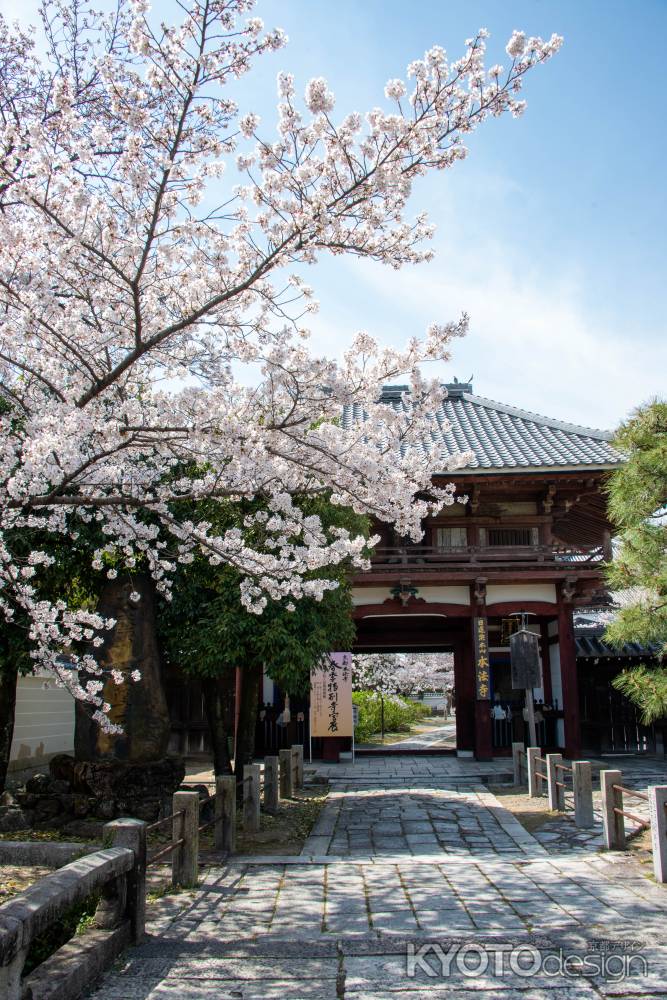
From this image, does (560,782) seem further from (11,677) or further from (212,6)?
(212,6)

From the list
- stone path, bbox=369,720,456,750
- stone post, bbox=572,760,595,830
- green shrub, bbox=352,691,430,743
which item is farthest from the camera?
green shrub, bbox=352,691,430,743

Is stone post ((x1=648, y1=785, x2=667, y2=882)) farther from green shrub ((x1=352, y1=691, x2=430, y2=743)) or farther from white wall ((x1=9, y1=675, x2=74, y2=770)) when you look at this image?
green shrub ((x1=352, y1=691, x2=430, y2=743))

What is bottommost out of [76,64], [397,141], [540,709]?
[540,709]

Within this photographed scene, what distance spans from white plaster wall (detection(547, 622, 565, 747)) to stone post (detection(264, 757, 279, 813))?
8.49 meters

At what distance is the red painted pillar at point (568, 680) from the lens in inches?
659

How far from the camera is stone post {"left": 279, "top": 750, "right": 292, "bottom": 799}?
1262cm

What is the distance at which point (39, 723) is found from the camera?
17.8 metres

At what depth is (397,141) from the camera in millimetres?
5258

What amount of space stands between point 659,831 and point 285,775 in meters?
7.15

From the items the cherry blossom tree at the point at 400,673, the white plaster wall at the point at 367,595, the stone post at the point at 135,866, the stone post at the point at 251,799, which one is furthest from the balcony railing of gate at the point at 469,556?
the cherry blossom tree at the point at 400,673

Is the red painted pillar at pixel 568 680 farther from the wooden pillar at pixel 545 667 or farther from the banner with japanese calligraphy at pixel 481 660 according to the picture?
the banner with japanese calligraphy at pixel 481 660

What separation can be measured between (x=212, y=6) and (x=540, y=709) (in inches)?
651

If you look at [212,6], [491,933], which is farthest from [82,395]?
[491,933]

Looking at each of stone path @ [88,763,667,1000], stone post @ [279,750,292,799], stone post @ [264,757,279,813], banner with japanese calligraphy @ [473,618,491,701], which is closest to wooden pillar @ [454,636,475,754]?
banner with japanese calligraphy @ [473,618,491,701]
